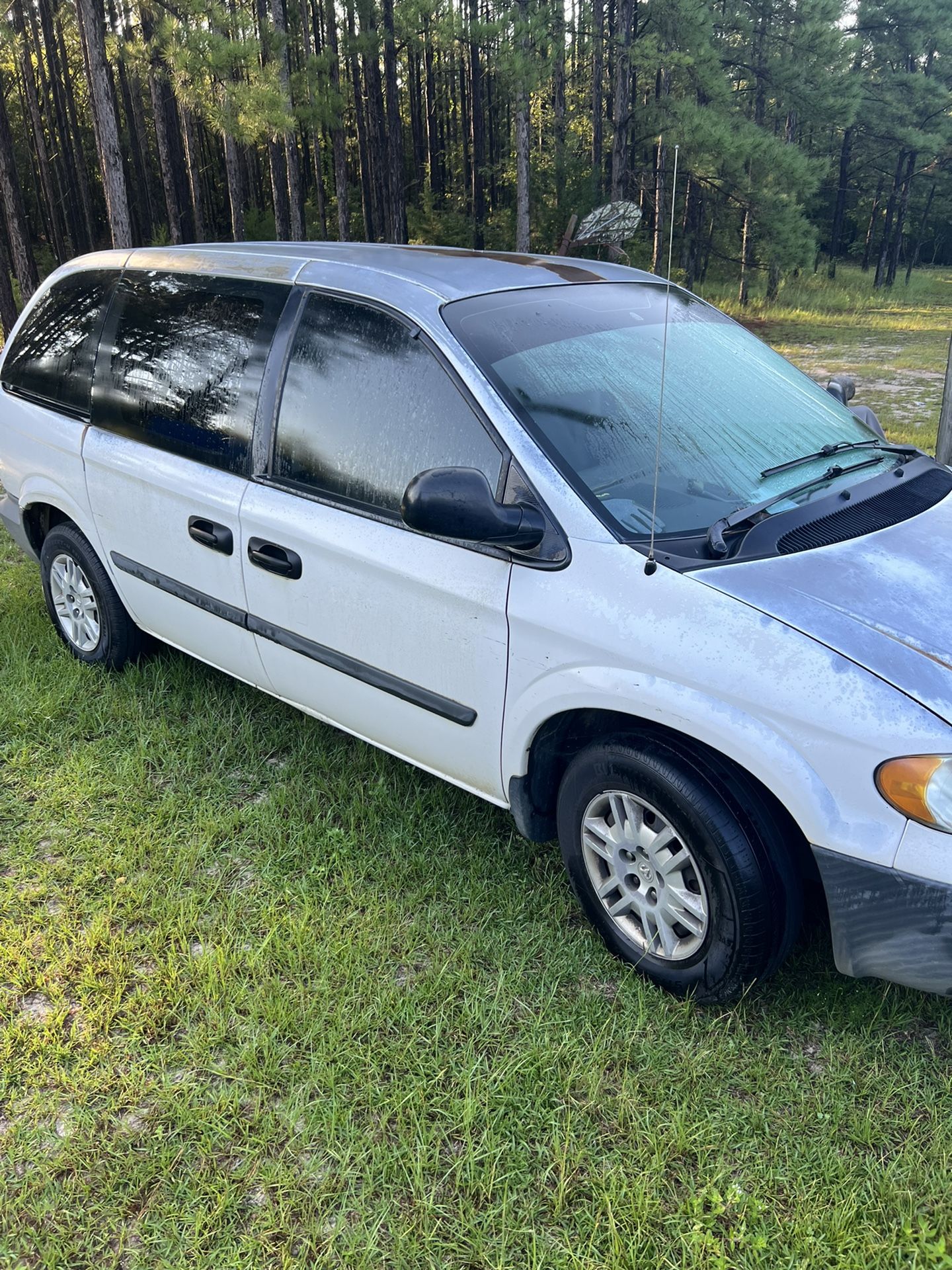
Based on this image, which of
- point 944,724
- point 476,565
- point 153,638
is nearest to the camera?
point 944,724

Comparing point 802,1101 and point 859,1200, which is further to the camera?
point 802,1101

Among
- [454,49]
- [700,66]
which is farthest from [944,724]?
[454,49]

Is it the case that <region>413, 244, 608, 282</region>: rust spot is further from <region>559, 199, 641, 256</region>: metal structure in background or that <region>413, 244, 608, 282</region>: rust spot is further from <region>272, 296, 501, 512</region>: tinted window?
<region>559, 199, 641, 256</region>: metal structure in background

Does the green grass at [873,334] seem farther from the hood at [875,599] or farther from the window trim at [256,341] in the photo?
the window trim at [256,341]

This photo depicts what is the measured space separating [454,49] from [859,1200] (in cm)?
3392

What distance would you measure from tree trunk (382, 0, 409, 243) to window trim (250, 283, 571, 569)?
67.4ft

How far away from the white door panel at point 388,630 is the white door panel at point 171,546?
0.42 ft

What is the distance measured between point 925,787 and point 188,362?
2846mm

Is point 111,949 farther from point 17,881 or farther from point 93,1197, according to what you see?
point 93,1197

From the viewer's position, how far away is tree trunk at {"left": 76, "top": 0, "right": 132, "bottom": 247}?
42.1 ft

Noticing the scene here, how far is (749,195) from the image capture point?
21188mm

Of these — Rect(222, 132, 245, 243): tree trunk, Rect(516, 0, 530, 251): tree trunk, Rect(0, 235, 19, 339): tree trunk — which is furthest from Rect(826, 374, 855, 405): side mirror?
Rect(222, 132, 245, 243): tree trunk

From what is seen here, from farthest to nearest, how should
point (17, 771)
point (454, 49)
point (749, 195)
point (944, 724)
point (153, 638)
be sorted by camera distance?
point (454, 49), point (749, 195), point (153, 638), point (17, 771), point (944, 724)

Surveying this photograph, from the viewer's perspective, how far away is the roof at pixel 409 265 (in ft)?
9.96
